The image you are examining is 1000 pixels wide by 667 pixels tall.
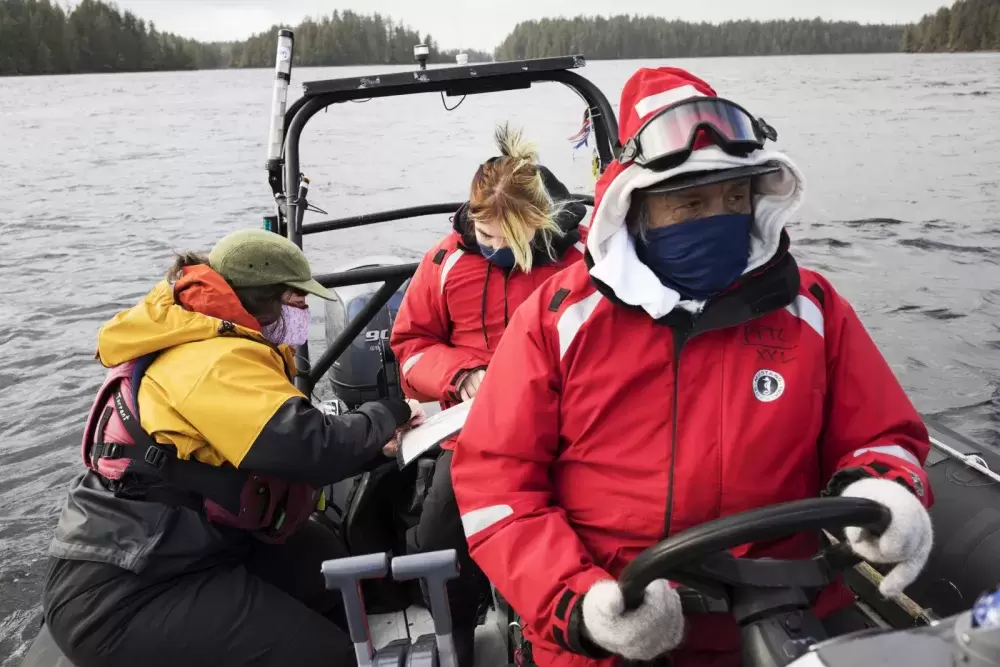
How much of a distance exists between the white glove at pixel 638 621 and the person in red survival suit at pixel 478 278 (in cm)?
106

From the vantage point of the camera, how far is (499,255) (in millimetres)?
2496

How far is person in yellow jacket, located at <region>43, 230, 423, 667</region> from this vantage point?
1.82 m

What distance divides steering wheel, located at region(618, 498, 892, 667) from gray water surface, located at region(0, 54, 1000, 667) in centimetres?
218

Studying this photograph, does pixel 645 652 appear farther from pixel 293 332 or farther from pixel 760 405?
pixel 293 332

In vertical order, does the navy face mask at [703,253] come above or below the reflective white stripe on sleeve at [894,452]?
above

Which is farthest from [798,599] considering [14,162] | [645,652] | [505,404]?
[14,162]

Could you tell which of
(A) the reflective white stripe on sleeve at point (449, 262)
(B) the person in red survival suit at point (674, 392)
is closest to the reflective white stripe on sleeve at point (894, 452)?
(B) the person in red survival suit at point (674, 392)

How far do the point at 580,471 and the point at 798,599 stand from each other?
0.45 metres

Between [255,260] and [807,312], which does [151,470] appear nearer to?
[255,260]

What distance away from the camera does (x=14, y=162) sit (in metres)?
18.7

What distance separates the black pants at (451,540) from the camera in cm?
221

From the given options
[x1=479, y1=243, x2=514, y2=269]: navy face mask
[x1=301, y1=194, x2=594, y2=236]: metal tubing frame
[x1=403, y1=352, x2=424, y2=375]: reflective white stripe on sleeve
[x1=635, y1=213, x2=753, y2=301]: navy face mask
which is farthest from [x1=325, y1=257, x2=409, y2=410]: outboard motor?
[x1=635, y1=213, x2=753, y2=301]: navy face mask

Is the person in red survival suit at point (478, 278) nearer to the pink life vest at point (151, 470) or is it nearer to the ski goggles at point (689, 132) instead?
the pink life vest at point (151, 470)

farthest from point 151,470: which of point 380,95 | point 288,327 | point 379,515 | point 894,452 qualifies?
point 380,95
